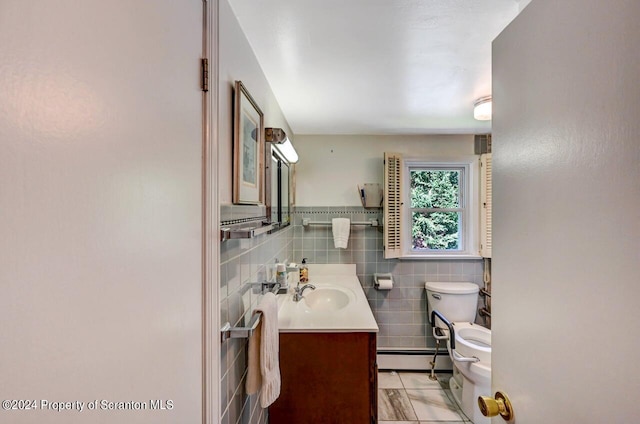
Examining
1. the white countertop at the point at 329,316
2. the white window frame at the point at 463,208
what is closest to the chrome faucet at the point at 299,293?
the white countertop at the point at 329,316

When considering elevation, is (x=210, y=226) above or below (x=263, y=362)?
above

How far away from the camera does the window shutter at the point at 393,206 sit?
265 cm

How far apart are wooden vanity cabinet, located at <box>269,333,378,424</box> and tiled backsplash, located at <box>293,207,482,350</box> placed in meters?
1.25

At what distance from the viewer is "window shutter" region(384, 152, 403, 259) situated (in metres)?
2.65

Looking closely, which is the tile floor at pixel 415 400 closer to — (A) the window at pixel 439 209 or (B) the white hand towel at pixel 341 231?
(A) the window at pixel 439 209

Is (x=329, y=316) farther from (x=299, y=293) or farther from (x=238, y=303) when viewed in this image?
(x=238, y=303)

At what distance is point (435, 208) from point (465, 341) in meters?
1.21

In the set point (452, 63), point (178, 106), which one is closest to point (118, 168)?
point (178, 106)

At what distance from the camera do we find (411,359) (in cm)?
274

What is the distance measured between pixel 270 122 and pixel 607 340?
1.66 m

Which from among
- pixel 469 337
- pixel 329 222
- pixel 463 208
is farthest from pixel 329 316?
pixel 463 208

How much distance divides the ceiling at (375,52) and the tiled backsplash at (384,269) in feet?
3.35

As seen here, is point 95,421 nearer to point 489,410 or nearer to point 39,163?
point 39,163

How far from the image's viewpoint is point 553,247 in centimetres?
59
